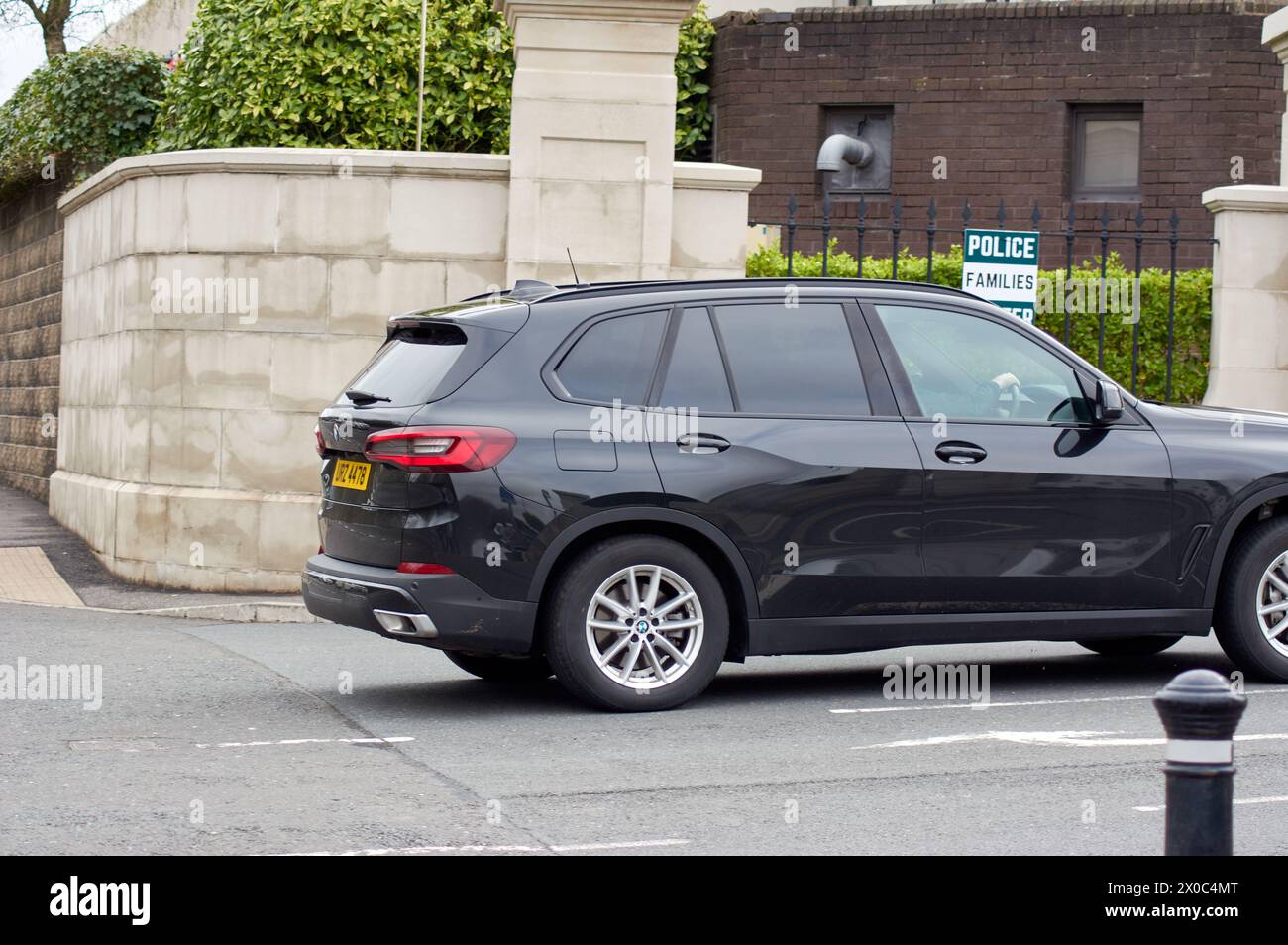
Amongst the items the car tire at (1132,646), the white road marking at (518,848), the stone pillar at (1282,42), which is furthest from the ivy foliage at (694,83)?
the white road marking at (518,848)

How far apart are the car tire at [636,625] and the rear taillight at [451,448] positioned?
1.86ft

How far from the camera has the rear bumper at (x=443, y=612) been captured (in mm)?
7504

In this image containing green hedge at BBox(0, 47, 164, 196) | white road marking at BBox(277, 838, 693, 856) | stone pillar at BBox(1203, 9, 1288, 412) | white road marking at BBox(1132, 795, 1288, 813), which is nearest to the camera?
white road marking at BBox(277, 838, 693, 856)

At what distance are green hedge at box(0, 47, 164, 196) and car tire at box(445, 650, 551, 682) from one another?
11.2 m

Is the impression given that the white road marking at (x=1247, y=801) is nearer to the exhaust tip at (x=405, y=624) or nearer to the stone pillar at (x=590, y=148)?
the exhaust tip at (x=405, y=624)

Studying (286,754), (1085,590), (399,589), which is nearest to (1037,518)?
(1085,590)

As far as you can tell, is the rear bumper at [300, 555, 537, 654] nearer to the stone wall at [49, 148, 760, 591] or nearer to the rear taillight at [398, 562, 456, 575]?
the rear taillight at [398, 562, 456, 575]

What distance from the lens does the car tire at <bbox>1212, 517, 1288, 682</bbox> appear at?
844 centimetres

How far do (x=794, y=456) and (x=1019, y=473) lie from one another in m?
1.02

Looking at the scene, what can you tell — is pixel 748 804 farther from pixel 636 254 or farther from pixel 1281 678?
pixel 636 254

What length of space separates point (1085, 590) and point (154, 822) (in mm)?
4229

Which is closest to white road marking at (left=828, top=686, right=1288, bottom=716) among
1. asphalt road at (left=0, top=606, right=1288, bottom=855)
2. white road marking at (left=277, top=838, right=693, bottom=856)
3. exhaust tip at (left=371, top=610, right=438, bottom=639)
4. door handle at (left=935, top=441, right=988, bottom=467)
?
asphalt road at (left=0, top=606, right=1288, bottom=855)

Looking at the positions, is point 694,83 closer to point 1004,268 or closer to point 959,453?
point 1004,268

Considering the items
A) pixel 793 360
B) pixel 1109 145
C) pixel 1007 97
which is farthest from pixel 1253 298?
pixel 1109 145
